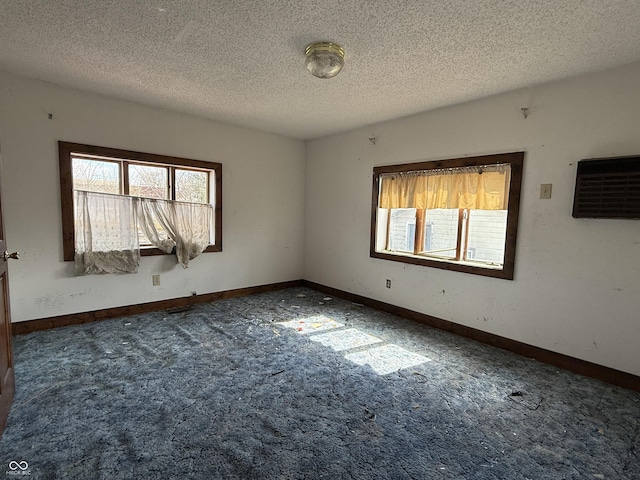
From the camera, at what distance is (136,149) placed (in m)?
3.54

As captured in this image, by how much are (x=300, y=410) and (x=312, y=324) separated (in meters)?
1.53

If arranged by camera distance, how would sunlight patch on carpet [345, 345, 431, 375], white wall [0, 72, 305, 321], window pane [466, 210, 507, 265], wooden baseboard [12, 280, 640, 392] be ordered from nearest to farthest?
wooden baseboard [12, 280, 640, 392] → sunlight patch on carpet [345, 345, 431, 375] → white wall [0, 72, 305, 321] → window pane [466, 210, 507, 265]

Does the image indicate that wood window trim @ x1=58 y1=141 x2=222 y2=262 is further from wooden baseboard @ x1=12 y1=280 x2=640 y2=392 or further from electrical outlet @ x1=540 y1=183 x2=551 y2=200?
electrical outlet @ x1=540 y1=183 x2=551 y2=200

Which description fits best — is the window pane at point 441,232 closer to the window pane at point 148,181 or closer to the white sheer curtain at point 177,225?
the white sheer curtain at point 177,225

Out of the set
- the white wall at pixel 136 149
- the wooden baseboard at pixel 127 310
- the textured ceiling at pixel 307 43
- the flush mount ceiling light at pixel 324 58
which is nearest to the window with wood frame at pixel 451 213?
the textured ceiling at pixel 307 43

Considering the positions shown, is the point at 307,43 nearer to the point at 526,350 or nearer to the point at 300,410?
the point at 300,410

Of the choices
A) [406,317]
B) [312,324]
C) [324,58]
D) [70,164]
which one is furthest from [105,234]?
[406,317]

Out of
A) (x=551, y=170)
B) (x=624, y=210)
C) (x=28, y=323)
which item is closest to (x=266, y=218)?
(x=28, y=323)

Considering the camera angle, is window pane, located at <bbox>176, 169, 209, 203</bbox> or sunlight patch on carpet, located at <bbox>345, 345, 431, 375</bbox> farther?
window pane, located at <bbox>176, 169, 209, 203</bbox>

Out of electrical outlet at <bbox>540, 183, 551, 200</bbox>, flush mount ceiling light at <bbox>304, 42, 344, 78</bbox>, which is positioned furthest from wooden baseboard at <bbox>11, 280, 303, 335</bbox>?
electrical outlet at <bbox>540, 183, 551, 200</bbox>

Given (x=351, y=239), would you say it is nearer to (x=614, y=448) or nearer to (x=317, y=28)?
(x=317, y=28)

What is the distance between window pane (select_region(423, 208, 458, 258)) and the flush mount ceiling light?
6.41ft

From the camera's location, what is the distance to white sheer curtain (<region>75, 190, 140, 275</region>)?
10.8 ft

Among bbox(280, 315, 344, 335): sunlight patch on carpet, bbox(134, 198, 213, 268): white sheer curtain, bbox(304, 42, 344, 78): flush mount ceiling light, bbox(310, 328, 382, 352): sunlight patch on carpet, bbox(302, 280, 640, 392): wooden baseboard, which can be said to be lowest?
bbox(310, 328, 382, 352): sunlight patch on carpet
